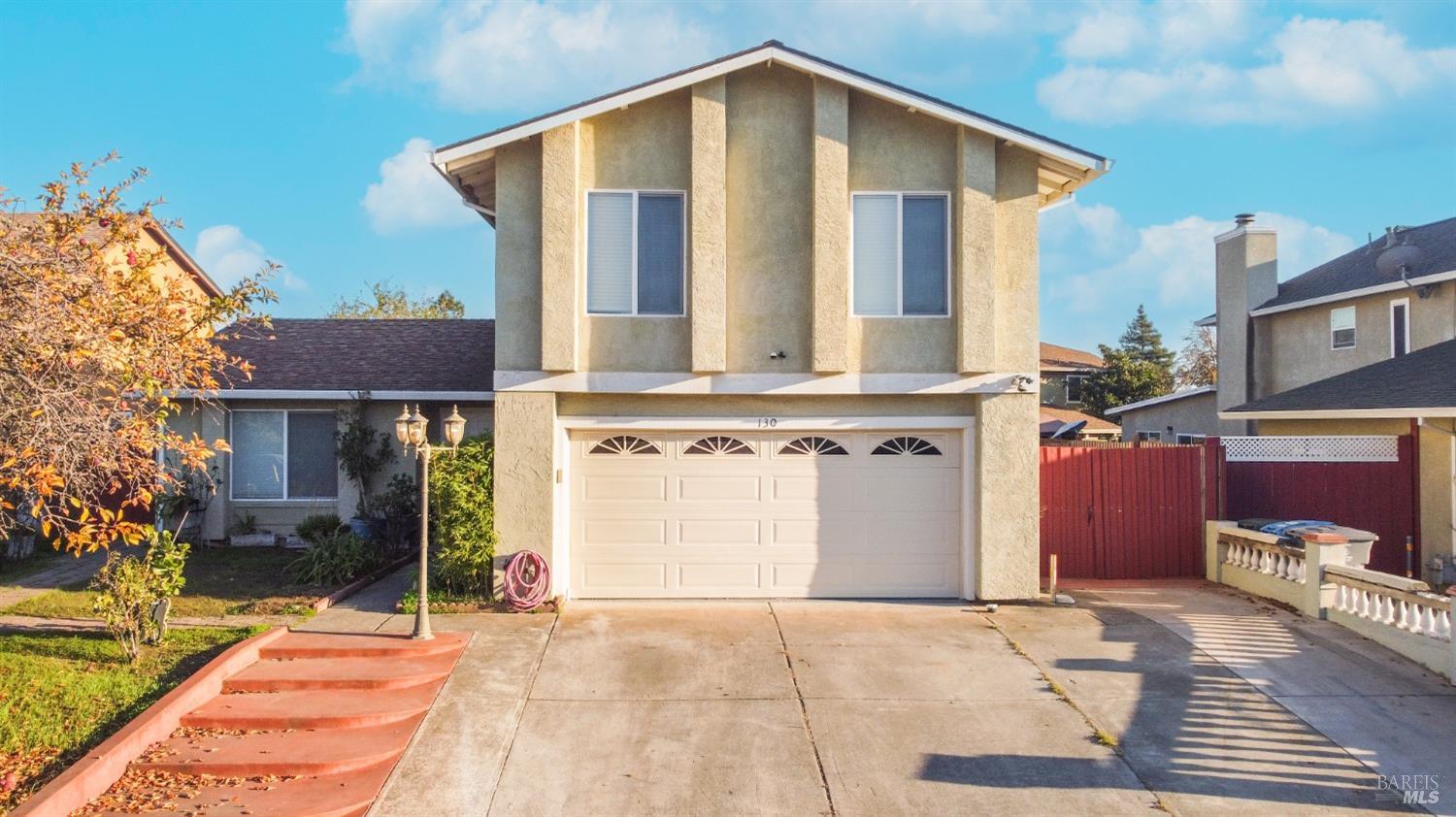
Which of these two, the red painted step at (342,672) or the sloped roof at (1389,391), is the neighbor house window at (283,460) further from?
the sloped roof at (1389,391)

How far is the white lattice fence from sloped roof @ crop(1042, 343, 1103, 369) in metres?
21.7

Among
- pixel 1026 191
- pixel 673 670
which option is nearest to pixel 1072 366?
pixel 1026 191

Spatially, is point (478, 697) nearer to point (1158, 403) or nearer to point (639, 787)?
point (639, 787)

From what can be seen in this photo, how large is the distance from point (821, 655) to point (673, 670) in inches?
59.8

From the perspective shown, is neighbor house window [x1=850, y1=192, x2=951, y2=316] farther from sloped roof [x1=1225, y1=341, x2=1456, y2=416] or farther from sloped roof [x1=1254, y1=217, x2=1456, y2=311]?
sloped roof [x1=1254, y1=217, x2=1456, y2=311]

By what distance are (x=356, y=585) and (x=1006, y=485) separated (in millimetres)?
8379

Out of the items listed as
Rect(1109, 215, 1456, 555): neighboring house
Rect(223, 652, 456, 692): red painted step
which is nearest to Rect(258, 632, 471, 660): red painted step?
Rect(223, 652, 456, 692): red painted step

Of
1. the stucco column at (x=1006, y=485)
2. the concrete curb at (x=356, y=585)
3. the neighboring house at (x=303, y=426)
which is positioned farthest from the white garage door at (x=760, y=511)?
the neighboring house at (x=303, y=426)

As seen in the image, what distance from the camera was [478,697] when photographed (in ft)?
A: 24.7

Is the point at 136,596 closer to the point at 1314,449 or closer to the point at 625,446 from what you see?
the point at 625,446

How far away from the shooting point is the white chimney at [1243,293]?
21547 mm

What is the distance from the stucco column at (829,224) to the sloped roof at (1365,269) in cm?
1454

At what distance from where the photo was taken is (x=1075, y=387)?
3691 centimetres

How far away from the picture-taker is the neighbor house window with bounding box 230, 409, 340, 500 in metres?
14.4
